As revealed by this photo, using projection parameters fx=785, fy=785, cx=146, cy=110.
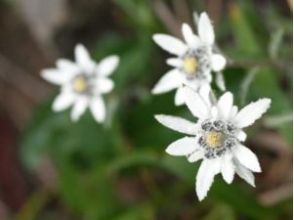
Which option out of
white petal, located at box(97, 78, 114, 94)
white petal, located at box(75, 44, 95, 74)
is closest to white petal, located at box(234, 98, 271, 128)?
white petal, located at box(97, 78, 114, 94)

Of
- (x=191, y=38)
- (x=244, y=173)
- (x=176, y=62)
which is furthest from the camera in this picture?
(x=176, y=62)

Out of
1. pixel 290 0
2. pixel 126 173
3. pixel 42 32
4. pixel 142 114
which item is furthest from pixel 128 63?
pixel 290 0

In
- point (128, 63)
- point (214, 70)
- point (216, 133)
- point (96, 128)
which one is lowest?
point (216, 133)

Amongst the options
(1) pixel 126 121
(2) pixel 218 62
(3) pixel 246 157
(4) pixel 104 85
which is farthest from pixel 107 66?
(3) pixel 246 157

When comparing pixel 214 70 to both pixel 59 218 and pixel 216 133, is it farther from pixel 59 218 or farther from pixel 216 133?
pixel 59 218

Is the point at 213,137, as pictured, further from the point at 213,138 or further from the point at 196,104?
the point at 196,104

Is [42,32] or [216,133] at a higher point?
[42,32]

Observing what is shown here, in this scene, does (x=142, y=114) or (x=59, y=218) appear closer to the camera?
(x=142, y=114)
